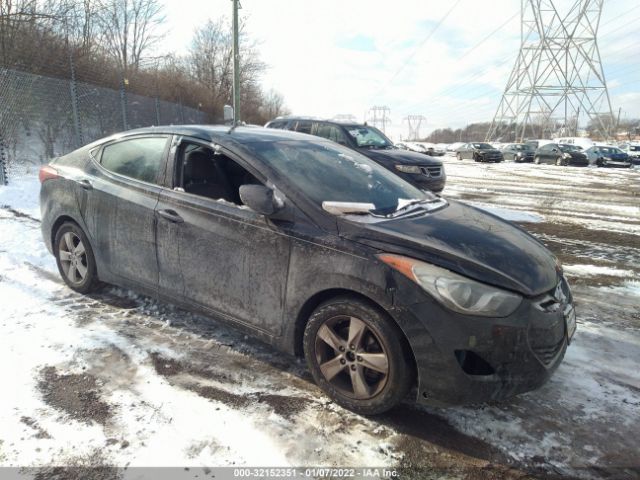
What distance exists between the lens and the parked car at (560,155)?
1131 inches

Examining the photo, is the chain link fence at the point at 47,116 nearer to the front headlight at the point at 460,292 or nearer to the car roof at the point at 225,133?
the car roof at the point at 225,133

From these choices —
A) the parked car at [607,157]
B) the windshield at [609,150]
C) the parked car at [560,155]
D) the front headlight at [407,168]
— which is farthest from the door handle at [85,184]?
the windshield at [609,150]

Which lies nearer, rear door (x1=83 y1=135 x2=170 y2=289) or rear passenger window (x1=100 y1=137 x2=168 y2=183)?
rear door (x1=83 y1=135 x2=170 y2=289)

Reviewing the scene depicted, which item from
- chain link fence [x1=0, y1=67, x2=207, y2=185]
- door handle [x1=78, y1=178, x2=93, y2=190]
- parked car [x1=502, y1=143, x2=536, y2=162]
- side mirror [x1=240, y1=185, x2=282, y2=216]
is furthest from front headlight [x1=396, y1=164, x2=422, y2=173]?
parked car [x1=502, y1=143, x2=536, y2=162]

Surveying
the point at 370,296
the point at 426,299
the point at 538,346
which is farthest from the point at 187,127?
the point at 538,346

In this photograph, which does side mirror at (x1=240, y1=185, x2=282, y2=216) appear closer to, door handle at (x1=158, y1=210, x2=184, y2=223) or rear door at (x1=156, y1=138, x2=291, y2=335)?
rear door at (x1=156, y1=138, x2=291, y2=335)

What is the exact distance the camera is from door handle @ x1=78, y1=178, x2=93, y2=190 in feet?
13.3

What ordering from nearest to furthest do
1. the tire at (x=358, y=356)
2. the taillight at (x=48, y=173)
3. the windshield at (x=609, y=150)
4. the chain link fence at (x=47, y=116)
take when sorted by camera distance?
the tire at (x=358, y=356), the taillight at (x=48, y=173), the chain link fence at (x=47, y=116), the windshield at (x=609, y=150)

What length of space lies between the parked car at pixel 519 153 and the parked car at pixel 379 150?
27.3m

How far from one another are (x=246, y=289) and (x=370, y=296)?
3.13 feet

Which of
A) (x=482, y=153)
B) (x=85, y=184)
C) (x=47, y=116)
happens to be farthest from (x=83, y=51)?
(x=482, y=153)

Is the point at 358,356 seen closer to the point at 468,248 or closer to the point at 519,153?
the point at 468,248

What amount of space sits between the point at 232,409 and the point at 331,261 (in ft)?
3.51

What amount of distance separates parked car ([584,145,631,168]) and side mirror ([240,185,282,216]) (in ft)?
105
